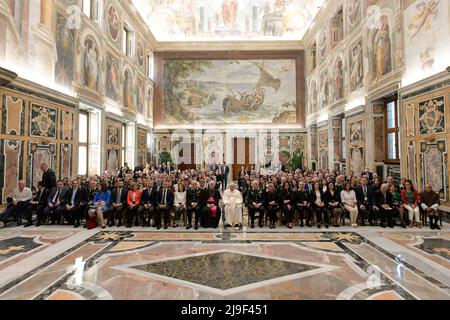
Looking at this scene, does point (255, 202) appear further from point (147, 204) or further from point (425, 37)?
point (425, 37)

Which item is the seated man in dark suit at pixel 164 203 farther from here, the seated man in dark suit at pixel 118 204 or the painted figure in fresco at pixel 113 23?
the painted figure in fresco at pixel 113 23

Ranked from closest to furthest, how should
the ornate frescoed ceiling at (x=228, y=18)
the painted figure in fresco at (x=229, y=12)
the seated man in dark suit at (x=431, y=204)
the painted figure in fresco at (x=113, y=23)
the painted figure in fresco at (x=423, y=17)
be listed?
1. the seated man in dark suit at (x=431, y=204)
2. the painted figure in fresco at (x=423, y=17)
3. the painted figure in fresco at (x=113, y=23)
4. the ornate frescoed ceiling at (x=228, y=18)
5. the painted figure in fresco at (x=229, y=12)

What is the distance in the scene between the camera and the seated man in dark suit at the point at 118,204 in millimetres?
7340

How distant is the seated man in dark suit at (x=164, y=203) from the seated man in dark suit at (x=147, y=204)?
16cm

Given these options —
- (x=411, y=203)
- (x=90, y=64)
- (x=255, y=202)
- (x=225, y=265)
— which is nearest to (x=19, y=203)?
(x=225, y=265)

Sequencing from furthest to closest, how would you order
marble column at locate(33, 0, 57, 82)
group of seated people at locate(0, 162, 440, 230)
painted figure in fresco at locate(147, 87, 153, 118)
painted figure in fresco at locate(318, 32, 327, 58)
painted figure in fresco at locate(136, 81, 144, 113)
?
painted figure in fresco at locate(147, 87, 153, 118) → painted figure in fresco at locate(136, 81, 144, 113) → painted figure in fresco at locate(318, 32, 327, 58) → marble column at locate(33, 0, 57, 82) → group of seated people at locate(0, 162, 440, 230)

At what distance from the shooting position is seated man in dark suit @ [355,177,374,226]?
24.0 ft

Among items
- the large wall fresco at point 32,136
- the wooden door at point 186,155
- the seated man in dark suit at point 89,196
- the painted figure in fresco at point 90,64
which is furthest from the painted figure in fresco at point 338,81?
the large wall fresco at point 32,136

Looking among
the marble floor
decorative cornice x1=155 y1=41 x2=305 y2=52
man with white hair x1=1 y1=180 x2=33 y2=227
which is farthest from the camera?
decorative cornice x1=155 y1=41 x2=305 y2=52

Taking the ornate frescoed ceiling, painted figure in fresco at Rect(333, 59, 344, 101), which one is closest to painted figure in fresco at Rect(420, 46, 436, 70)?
painted figure in fresco at Rect(333, 59, 344, 101)

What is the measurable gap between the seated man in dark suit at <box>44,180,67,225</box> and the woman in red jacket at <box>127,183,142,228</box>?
190 centimetres

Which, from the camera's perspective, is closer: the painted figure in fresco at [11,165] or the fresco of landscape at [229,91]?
the painted figure in fresco at [11,165]

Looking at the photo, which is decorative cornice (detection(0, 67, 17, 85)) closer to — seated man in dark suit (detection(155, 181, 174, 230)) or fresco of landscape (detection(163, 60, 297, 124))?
seated man in dark suit (detection(155, 181, 174, 230))
